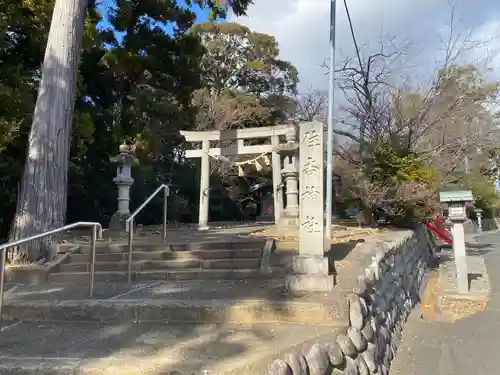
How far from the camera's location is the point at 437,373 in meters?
4.66

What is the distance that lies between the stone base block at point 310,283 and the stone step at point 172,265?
4.30ft

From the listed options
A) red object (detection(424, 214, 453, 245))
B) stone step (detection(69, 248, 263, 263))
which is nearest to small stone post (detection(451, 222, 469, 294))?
stone step (detection(69, 248, 263, 263))

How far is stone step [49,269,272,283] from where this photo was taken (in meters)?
5.46

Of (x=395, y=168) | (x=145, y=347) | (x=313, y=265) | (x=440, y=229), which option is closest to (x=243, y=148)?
(x=395, y=168)

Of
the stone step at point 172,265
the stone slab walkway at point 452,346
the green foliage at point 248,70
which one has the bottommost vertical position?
the stone slab walkway at point 452,346

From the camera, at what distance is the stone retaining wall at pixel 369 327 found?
10.1 ft

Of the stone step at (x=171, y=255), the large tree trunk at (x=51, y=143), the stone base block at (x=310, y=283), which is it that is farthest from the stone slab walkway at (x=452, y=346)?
the large tree trunk at (x=51, y=143)

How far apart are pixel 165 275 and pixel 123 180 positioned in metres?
5.56

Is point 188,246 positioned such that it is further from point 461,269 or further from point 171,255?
point 461,269

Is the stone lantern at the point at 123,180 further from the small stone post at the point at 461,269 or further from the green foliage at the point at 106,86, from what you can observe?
the small stone post at the point at 461,269

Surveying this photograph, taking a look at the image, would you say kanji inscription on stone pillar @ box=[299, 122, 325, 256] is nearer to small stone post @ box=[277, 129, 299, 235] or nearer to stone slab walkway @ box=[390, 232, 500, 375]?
stone slab walkway @ box=[390, 232, 500, 375]

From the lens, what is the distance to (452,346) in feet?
18.5

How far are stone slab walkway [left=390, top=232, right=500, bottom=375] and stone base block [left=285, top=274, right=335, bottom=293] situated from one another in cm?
133

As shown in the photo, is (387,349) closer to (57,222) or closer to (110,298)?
(110,298)
